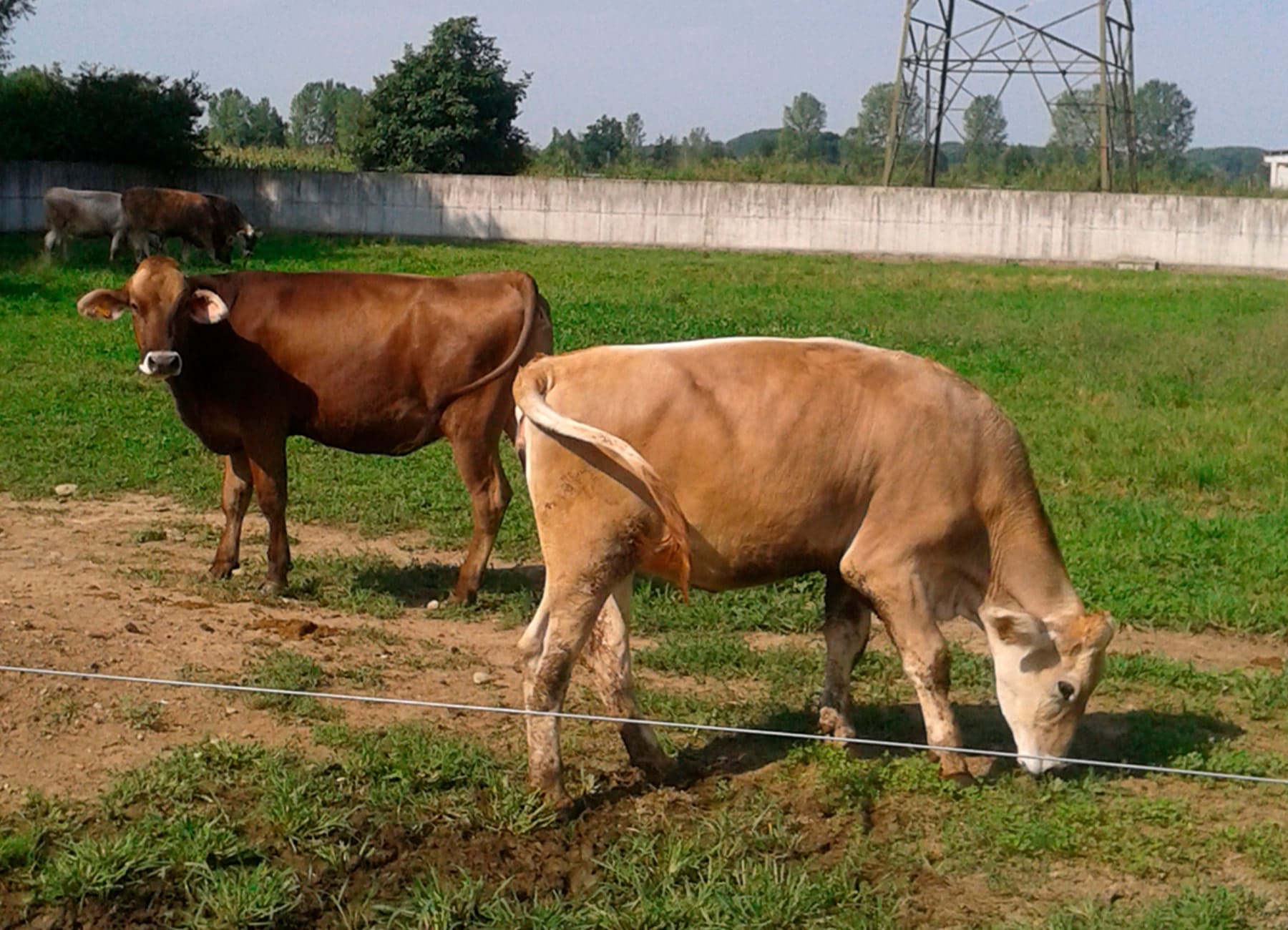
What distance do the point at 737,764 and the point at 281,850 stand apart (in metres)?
1.83

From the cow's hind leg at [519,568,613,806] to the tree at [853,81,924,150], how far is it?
1385 inches

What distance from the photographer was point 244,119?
109438 mm

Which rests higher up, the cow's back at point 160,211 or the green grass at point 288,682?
the cow's back at point 160,211

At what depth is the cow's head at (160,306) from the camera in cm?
819

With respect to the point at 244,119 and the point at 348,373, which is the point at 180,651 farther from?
the point at 244,119

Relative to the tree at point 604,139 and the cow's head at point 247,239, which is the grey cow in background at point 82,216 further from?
the tree at point 604,139

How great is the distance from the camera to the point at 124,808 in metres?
5.16

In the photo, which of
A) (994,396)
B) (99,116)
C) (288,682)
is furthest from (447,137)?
(288,682)

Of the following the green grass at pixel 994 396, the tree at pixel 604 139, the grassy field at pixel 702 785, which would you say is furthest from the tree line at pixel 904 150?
the grassy field at pixel 702 785

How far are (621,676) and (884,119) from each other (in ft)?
223

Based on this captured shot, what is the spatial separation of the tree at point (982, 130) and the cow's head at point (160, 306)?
1504 inches

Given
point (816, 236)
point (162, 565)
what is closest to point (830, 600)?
point (162, 565)

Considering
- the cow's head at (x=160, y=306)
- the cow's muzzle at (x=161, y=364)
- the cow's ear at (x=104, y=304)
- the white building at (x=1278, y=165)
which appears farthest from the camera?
the white building at (x=1278, y=165)

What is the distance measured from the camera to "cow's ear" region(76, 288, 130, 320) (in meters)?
8.34
